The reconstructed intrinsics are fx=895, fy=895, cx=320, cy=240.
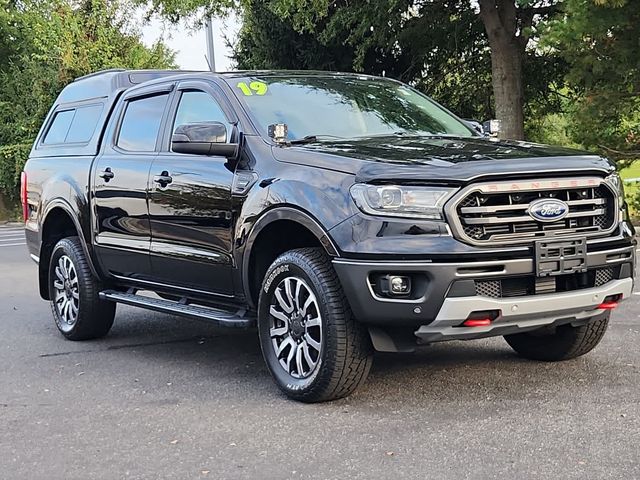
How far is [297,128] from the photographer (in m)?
5.48

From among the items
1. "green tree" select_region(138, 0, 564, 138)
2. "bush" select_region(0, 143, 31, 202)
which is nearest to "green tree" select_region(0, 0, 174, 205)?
"bush" select_region(0, 143, 31, 202)

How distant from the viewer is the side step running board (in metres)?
5.29

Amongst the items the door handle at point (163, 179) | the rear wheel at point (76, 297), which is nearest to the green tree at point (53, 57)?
the rear wheel at point (76, 297)

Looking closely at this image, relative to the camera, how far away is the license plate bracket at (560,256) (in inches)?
175

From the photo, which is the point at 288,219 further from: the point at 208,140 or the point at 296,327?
the point at 208,140

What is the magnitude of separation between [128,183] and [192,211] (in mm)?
864

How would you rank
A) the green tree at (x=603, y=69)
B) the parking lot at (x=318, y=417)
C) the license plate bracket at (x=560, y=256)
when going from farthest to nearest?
1. the green tree at (x=603, y=69)
2. the license plate bracket at (x=560, y=256)
3. the parking lot at (x=318, y=417)

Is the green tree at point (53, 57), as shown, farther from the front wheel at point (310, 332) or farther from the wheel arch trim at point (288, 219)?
the front wheel at point (310, 332)

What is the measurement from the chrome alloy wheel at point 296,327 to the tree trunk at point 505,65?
12166 millimetres

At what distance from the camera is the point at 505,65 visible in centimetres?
Result: 1656

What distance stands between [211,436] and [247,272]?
1147 mm

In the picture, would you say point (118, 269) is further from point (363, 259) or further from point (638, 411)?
point (638, 411)

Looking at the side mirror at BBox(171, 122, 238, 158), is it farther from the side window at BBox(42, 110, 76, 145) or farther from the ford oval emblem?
the side window at BBox(42, 110, 76, 145)

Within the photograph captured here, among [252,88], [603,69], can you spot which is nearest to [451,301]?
[252,88]
